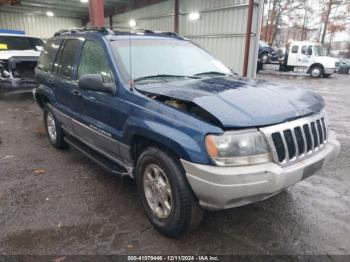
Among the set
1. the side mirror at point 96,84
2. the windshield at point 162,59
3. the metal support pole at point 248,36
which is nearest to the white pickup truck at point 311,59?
the metal support pole at point 248,36

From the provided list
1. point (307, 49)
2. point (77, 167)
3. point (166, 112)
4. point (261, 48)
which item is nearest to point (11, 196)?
point (77, 167)

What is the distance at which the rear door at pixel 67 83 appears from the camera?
13.1ft

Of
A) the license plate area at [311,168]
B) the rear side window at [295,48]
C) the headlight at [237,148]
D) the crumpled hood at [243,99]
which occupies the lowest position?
the license plate area at [311,168]

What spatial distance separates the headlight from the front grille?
0.09 m

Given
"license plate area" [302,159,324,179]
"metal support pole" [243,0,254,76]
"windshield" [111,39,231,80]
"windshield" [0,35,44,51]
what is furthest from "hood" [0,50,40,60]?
"license plate area" [302,159,324,179]

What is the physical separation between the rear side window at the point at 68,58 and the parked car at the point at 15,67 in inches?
213

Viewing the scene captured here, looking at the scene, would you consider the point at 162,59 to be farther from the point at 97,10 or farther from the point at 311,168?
the point at 97,10

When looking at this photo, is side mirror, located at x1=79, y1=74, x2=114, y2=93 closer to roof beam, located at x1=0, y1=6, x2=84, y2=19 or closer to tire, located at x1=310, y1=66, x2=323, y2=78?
roof beam, located at x1=0, y1=6, x2=84, y2=19

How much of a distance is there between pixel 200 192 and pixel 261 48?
2273cm

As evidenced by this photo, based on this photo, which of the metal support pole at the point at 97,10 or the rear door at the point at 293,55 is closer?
the metal support pole at the point at 97,10

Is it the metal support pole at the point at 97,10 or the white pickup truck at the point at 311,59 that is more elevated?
the metal support pole at the point at 97,10

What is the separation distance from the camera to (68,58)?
4.23 m

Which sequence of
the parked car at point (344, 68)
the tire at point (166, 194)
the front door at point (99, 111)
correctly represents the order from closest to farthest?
the tire at point (166, 194) < the front door at point (99, 111) < the parked car at point (344, 68)

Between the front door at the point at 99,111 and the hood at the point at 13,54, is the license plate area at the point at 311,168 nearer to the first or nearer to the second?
the front door at the point at 99,111
